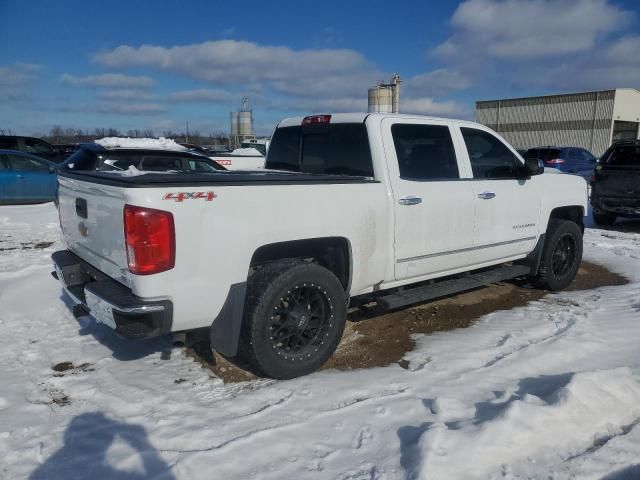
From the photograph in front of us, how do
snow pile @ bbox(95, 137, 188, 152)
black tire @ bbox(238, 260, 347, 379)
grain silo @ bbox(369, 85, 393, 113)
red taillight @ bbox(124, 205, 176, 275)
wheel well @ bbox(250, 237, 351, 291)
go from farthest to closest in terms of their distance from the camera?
1. grain silo @ bbox(369, 85, 393, 113)
2. snow pile @ bbox(95, 137, 188, 152)
3. wheel well @ bbox(250, 237, 351, 291)
4. black tire @ bbox(238, 260, 347, 379)
5. red taillight @ bbox(124, 205, 176, 275)

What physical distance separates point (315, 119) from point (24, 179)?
391 inches

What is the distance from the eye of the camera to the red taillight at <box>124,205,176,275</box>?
9.54ft

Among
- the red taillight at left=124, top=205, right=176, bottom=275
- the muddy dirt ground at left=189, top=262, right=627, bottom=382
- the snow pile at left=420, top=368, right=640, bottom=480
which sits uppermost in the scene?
the red taillight at left=124, top=205, right=176, bottom=275

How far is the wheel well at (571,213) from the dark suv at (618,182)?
499 cm

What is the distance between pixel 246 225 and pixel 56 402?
1.74 m

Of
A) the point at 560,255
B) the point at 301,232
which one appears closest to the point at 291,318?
the point at 301,232

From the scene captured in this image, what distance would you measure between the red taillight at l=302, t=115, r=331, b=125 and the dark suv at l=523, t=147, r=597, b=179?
1500 centimetres

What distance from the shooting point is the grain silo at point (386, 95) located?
30719 millimetres

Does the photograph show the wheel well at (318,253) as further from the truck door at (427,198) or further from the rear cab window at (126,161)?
the rear cab window at (126,161)

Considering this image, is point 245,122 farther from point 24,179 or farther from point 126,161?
point 126,161

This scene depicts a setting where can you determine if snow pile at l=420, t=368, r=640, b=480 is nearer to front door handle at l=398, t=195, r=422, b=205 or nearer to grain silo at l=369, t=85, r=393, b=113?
front door handle at l=398, t=195, r=422, b=205

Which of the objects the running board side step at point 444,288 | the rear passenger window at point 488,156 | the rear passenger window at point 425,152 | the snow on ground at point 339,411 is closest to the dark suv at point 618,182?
the running board side step at point 444,288

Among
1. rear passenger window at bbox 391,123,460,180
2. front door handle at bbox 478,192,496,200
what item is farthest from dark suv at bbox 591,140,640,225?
rear passenger window at bbox 391,123,460,180

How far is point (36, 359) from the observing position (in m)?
4.00
